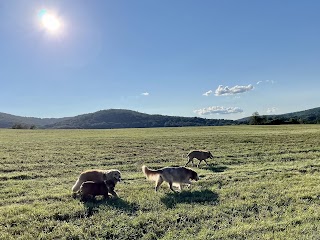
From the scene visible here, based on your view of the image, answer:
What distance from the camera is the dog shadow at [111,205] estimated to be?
929cm

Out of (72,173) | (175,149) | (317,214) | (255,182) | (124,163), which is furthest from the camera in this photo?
(175,149)

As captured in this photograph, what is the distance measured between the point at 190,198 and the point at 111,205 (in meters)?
2.65

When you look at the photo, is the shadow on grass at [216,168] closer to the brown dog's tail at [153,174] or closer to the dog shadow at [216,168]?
the dog shadow at [216,168]

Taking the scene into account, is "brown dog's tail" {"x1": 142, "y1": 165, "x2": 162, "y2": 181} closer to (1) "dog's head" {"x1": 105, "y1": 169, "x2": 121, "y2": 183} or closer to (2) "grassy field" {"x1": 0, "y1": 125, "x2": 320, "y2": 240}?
(2) "grassy field" {"x1": 0, "y1": 125, "x2": 320, "y2": 240}

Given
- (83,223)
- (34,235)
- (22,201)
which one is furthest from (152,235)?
(22,201)

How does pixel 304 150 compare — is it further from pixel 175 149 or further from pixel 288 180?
pixel 288 180

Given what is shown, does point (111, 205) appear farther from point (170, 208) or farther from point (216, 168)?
point (216, 168)

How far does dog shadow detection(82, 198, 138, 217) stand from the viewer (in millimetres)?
9289

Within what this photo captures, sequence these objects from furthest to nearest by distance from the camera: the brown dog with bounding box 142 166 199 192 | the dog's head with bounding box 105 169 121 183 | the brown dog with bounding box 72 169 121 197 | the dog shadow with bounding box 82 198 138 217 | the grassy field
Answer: the brown dog with bounding box 142 166 199 192 < the dog's head with bounding box 105 169 121 183 < the brown dog with bounding box 72 169 121 197 < the dog shadow with bounding box 82 198 138 217 < the grassy field

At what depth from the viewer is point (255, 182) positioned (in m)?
13.2

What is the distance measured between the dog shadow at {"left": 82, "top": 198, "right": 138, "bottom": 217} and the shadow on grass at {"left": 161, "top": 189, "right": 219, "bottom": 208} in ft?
3.68

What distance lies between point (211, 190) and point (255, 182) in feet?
8.13

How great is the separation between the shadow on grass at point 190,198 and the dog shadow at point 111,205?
3.68ft

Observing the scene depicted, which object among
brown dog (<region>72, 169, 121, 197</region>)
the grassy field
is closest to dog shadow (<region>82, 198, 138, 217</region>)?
the grassy field
